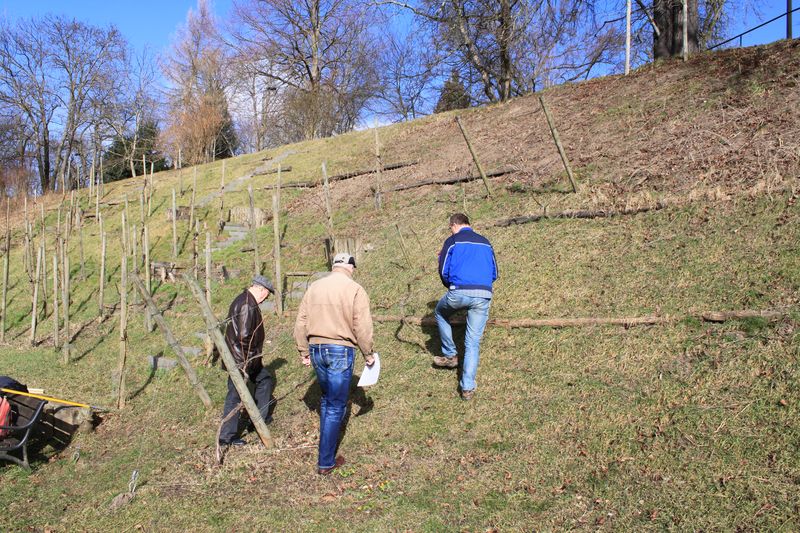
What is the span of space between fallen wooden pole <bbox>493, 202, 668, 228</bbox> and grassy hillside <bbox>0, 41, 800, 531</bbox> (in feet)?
0.41

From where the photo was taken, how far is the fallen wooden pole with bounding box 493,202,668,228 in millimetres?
7977

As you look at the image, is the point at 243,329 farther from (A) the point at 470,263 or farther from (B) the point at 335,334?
(A) the point at 470,263

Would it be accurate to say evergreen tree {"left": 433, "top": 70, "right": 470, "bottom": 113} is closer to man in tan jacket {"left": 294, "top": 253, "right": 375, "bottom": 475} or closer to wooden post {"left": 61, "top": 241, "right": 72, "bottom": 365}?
wooden post {"left": 61, "top": 241, "right": 72, "bottom": 365}

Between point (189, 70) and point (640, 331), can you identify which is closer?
point (640, 331)

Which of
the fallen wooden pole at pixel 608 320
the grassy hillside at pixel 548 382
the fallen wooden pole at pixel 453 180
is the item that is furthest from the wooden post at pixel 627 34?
the fallen wooden pole at pixel 608 320

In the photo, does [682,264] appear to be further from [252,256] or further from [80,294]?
[80,294]

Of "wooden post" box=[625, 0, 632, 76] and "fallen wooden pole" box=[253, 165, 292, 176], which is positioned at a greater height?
"wooden post" box=[625, 0, 632, 76]

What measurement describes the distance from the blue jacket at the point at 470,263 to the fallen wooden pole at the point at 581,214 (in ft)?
11.9

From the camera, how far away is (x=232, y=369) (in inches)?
190

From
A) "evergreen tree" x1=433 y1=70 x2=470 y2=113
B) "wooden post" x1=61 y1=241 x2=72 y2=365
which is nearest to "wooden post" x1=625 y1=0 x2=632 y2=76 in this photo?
"evergreen tree" x1=433 y1=70 x2=470 y2=113

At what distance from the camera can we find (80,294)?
12.4 metres

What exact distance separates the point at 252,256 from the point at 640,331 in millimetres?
8722

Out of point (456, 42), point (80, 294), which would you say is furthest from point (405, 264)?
point (456, 42)

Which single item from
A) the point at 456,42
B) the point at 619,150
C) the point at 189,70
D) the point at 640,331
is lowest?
the point at 640,331
